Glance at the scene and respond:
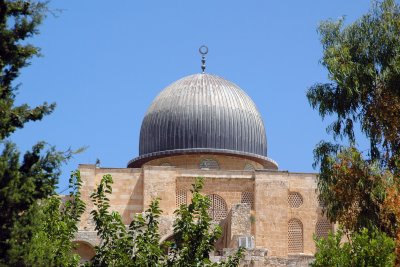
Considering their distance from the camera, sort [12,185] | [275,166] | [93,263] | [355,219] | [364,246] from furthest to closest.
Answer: [275,166]
[355,219]
[364,246]
[93,263]
[12,185]

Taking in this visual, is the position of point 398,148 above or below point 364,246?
above

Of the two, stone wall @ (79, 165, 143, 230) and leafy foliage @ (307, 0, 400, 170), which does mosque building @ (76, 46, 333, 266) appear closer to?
stone wall @ (79, 165, 143, 230)

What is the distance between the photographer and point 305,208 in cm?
3519

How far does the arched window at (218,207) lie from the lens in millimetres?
35250

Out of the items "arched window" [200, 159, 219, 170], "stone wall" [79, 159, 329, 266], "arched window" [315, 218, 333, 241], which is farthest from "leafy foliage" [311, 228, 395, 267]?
"arched window" [200, 159, 219, 170]

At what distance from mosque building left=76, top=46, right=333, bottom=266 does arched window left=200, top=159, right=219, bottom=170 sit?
0.04 m

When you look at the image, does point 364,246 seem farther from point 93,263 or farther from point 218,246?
point 218,246

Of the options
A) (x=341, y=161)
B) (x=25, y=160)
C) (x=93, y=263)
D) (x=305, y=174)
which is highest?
(x=305, y=174)

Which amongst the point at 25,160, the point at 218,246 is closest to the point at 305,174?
the point at 218,246

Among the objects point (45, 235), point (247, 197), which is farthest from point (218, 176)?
point (45, 235)

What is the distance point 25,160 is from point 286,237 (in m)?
21.5

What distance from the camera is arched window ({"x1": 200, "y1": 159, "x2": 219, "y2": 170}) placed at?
36.8m

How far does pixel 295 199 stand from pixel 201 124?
4.95 metres

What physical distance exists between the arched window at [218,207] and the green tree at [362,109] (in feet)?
42.7
